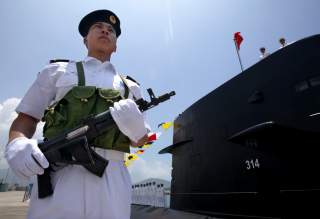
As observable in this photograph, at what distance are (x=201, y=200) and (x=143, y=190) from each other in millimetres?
11020

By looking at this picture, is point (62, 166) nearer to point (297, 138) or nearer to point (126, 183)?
point (126, 183)

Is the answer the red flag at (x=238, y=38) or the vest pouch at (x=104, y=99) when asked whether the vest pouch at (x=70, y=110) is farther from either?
the red flag at (x=238, y=38)

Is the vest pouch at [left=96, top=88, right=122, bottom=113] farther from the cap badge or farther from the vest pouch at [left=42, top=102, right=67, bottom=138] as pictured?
the cap badge

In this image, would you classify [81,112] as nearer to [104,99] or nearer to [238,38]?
[104,99]

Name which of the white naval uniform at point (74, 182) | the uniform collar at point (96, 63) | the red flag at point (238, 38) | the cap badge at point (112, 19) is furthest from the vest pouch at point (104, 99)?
the red flag at point (238, 38)

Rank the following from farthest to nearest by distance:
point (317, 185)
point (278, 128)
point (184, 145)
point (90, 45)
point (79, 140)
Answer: point (184, 145) < point (278, 128) < point (317, 185) < point (90, 45) < point (79, 140)

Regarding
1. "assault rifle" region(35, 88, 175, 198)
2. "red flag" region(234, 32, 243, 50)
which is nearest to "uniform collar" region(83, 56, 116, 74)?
"assault rifle" region(35, 88, 175, 198)

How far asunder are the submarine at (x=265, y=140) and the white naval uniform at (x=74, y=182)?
10.8 ft

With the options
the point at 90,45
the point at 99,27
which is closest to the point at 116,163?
the point at 90,45

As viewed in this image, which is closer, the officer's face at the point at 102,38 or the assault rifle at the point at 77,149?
the assault rifle at the point at 77,149

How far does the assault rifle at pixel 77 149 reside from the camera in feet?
5.53

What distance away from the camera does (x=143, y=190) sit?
56.3 feet

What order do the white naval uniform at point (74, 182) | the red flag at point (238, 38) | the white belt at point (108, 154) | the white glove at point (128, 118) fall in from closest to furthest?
the white naval uniform at point (74, 182) < the white glove at point (128, 118) < the white belt at point (108, 154) < the red flag at point (238, 38)

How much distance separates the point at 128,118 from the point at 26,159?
0.69m
